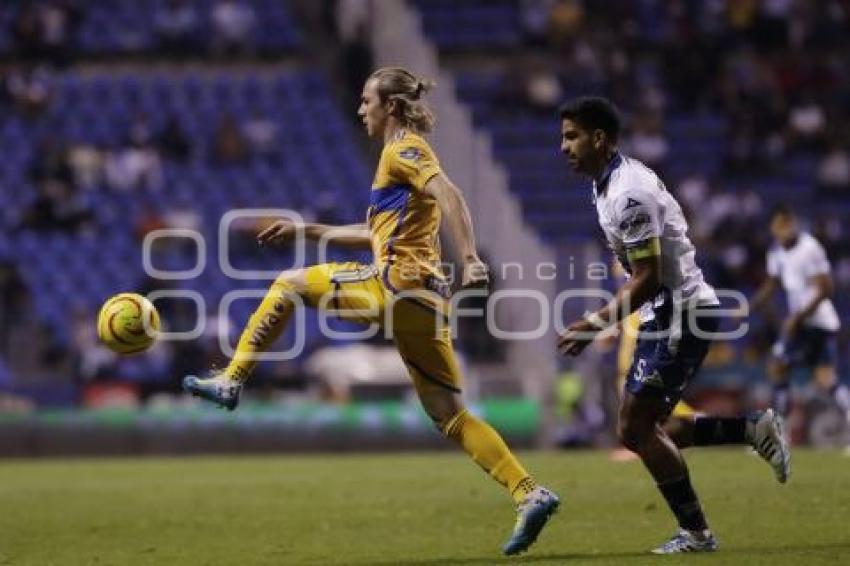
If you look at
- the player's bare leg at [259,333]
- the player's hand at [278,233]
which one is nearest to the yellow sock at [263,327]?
the player's bare leg at [259,333]

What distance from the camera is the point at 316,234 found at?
1048cm

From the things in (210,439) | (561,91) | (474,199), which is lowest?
(210,439)

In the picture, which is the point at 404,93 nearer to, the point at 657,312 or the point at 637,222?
the point at 637,222

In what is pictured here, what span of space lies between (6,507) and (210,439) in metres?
10.7

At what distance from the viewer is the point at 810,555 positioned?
31.1 ft

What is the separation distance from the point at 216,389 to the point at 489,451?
60.6 inches

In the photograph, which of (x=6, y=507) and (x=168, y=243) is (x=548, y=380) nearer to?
(x=168, y=243)

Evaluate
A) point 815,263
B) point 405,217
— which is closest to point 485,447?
point 405,217

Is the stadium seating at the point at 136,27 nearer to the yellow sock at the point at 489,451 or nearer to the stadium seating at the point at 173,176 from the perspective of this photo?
the stadium seating at the point at 173,176

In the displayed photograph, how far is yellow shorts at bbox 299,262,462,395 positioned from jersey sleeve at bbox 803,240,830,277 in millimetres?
9795

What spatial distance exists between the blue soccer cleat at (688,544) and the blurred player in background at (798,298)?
29.2ft

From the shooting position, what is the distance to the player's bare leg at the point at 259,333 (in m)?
9.83

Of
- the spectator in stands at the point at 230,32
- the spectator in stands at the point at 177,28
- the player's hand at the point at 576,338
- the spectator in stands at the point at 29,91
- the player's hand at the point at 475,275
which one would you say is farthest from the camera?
the spectator in stands at the point at 230,32

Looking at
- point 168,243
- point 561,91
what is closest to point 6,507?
point 168,243
